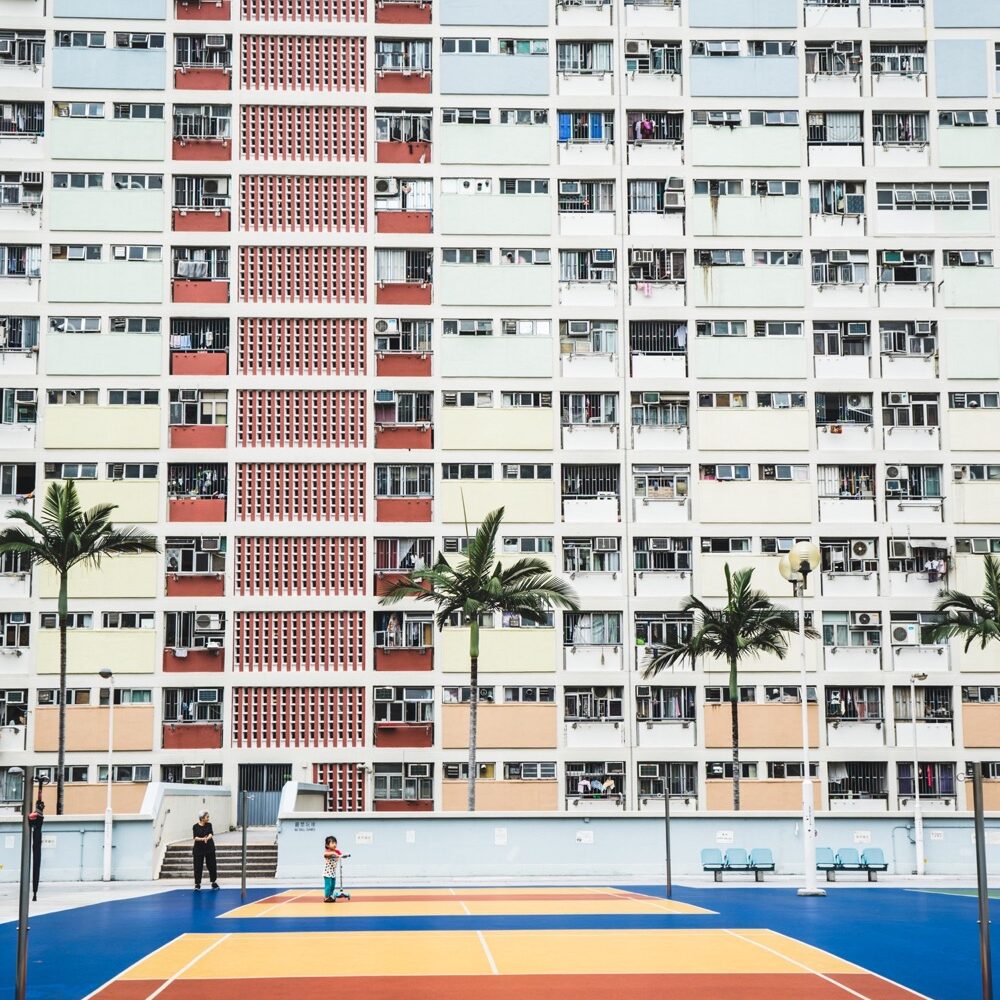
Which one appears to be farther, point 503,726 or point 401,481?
point 401,481

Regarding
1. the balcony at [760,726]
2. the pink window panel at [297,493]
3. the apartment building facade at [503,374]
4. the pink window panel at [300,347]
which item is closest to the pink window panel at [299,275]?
the apartment building facade at [503,374]

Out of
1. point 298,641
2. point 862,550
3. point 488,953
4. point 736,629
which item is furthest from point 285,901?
point 862,550

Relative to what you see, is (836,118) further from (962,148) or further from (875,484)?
(875,484)

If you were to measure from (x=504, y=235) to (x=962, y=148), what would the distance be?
17943 mm

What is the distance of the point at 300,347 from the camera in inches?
2154

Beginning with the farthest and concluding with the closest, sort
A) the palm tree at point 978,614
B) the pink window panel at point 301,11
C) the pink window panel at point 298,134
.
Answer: the pink window panel at point 301,11 → the pink window panel at point 298,134 → the palm tree at point 978,614

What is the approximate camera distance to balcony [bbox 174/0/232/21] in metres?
56.1

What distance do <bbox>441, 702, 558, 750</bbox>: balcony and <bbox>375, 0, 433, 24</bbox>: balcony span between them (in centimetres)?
2586

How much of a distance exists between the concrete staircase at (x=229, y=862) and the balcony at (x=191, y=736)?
10.2 meters

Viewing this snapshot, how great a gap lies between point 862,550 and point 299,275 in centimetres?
2305

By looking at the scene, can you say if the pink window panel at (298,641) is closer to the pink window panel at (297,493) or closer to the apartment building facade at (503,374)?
the apartment building facade at (503,374)

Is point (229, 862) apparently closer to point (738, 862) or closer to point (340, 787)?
point (340, 787)

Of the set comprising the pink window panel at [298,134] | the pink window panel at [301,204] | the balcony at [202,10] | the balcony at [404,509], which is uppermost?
the balcony at [202,10]

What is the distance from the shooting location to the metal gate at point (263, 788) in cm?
5125
